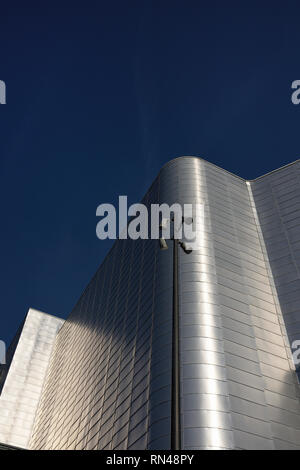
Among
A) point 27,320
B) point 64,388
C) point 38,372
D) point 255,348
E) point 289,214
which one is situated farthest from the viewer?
point 27,320

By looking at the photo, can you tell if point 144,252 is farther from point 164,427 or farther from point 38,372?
point 38,372

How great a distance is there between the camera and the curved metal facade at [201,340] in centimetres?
2271

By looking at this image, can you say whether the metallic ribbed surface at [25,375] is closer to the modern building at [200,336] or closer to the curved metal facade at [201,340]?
the modern building at [200,336]

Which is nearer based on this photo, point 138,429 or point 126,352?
point 138,429

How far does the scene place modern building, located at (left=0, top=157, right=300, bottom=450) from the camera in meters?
22.5

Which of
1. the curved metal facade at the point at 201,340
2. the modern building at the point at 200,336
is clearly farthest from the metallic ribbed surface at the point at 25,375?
the curved metal facade at the point at 201,340

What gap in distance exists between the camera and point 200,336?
25594mm

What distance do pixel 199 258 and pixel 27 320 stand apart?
45.9 metres

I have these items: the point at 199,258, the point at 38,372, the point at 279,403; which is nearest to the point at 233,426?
the point at 279,403

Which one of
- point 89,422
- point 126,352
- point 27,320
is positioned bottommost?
point 89,422

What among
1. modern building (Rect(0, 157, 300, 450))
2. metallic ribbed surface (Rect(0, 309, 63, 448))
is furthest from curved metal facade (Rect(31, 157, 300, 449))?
metallic ribbed surface (Rect(0, 309, 63, 448))

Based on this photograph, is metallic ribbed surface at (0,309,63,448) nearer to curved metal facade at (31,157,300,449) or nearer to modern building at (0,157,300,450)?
modern building at (0,157,300,450)

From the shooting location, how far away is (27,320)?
6944 centimetres
